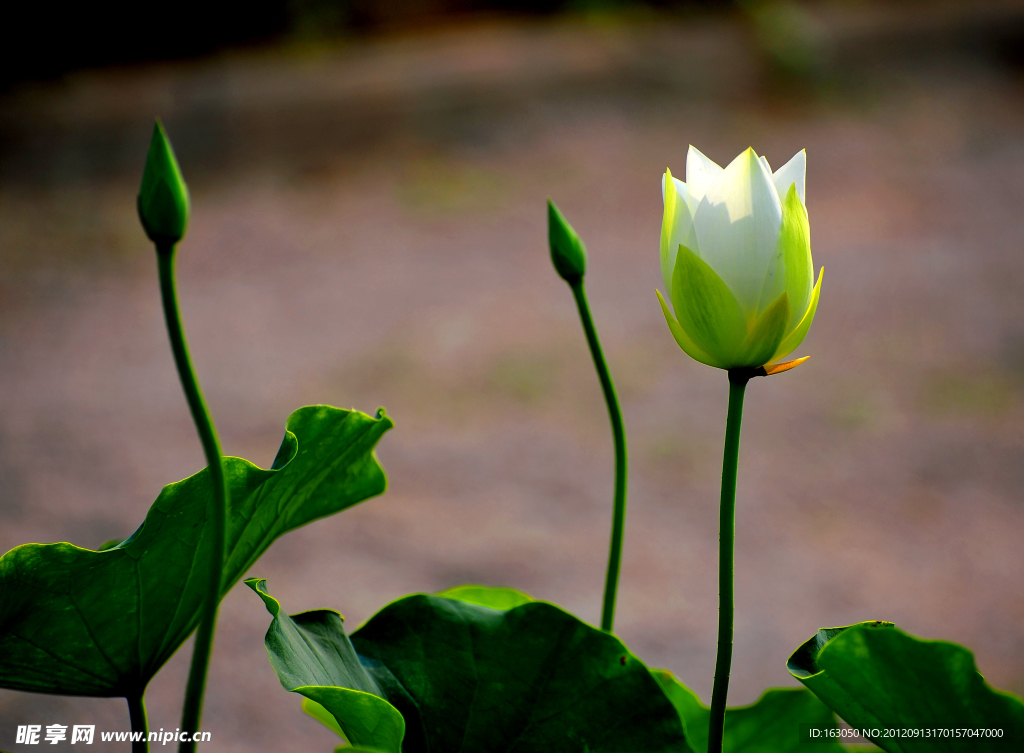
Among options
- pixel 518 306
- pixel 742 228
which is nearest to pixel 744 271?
pixel 742 228

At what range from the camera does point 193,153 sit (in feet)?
7.92

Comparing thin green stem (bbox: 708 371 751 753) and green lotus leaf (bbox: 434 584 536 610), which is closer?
thin green stem (bbox: 708 371 751 753)

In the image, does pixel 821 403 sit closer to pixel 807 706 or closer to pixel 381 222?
pixel 381 222

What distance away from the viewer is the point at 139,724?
231 millimetres

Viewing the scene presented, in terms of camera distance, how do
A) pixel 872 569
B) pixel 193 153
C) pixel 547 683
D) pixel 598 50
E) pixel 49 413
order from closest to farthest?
pixel 547 683 < pixel 872 569 < pixel 49 413 < pixel 193 153 < pixel 598 50

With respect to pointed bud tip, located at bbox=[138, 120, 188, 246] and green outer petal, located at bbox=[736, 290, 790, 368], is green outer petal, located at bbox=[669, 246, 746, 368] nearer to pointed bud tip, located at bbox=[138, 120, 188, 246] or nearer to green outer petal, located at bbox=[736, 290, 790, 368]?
green outer petal, located at bbox=[736, 290, 790, 368]

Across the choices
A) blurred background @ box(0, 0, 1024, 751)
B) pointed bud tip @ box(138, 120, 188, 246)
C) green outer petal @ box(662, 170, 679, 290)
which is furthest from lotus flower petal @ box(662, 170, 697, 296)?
blurred background @ box(0, 0, 1024, 751)

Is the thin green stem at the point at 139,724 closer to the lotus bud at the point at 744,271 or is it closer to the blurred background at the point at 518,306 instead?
the lotus bud at the point at 744,271

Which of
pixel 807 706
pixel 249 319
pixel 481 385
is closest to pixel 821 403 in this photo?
pixel 481 385

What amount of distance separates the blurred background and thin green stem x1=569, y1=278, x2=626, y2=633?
86 centimetres

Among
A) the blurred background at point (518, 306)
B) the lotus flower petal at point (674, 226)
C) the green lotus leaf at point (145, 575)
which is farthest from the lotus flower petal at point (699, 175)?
the blurred background at point (518, 306)

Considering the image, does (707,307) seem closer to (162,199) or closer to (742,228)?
(742,228)

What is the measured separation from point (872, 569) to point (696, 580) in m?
0.25

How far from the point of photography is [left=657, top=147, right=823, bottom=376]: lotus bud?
0.21 metres
